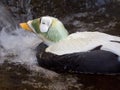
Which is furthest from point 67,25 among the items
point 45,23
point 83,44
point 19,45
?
point 83,44

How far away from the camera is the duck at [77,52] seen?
4.82 meters

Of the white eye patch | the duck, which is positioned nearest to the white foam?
the duck

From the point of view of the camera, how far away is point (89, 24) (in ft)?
21.1

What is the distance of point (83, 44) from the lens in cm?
494

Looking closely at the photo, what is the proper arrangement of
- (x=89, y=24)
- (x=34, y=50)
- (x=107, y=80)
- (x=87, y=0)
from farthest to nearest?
(x=87, y=0) → (x=89, y=24) → (x=34, y=50) → (x=107, y=80)

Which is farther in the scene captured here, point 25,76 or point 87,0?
point 87,0

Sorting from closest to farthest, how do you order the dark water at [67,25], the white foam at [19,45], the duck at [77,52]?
the dark water at [67,25], the duck at [77,52], the white foam at [19,45]

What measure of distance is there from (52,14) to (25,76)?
2.24 meters

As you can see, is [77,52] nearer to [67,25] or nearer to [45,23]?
[45,23]

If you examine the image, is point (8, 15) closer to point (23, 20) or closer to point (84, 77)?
point (23, 20)

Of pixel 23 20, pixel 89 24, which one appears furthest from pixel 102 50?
pixel 23 20

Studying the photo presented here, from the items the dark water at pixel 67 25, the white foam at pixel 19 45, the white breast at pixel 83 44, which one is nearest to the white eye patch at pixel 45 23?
the white breast at pixel 83 44

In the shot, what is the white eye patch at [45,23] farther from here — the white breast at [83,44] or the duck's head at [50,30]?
the white breast at [83,44]

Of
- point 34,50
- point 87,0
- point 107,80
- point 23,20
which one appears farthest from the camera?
point 87,0
